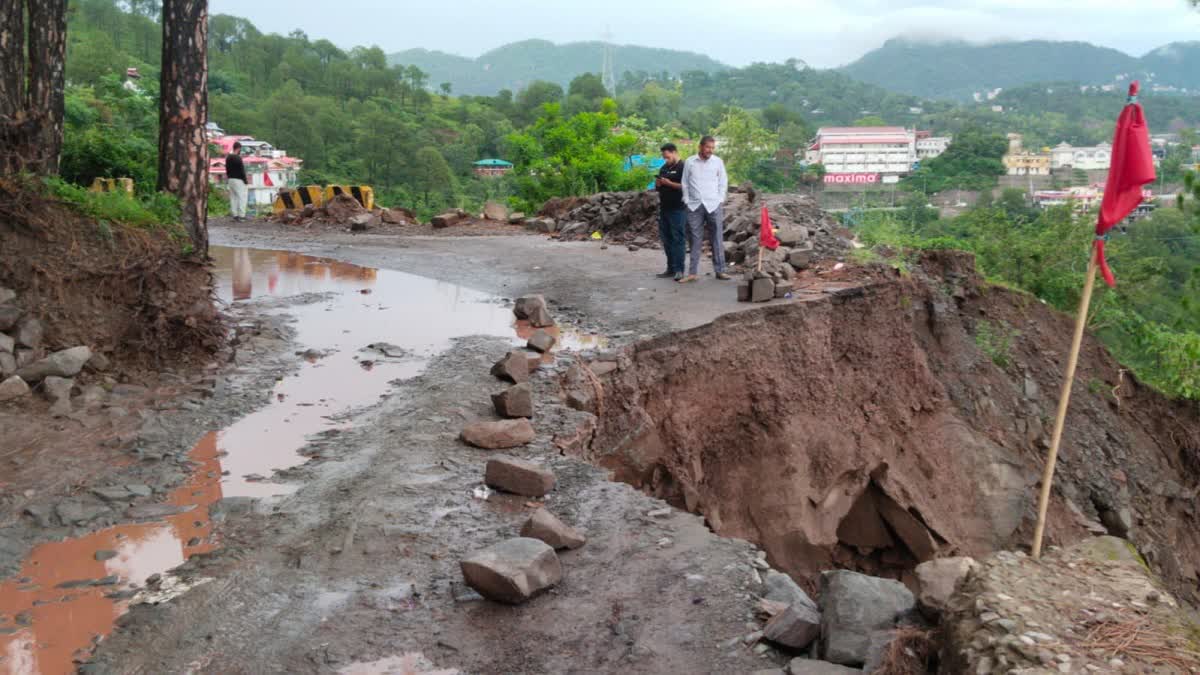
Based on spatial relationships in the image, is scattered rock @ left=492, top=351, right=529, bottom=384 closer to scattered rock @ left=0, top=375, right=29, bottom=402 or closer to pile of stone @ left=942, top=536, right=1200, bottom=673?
scattered rock @ left=0, top=375, right=29, bottom=402

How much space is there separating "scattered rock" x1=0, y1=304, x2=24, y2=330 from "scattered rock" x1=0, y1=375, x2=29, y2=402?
50 cm

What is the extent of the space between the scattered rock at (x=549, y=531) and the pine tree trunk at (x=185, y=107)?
563 centimetres

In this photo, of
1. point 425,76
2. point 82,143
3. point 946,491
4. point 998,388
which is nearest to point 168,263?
point 946,491

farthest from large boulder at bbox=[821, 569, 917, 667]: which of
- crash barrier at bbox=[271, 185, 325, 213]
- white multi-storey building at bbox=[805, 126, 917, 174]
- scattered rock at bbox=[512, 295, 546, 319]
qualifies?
white multi-storey building at bbox=[805, 126, 917, 174]

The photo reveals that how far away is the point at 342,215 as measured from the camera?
19703 millimetres

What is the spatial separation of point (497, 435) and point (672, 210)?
6.04 meters

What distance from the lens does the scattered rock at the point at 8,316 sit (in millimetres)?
6102

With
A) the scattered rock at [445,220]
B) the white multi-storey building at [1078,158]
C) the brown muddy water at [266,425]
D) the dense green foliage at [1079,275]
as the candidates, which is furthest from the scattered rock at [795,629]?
the white multi-storey building at [1078,158]

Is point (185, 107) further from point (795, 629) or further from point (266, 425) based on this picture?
point (795, 629)

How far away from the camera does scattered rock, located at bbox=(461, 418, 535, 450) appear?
19.0 feet

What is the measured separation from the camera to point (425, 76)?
3585 inches

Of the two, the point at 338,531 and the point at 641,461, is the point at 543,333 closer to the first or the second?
the point at 641,461

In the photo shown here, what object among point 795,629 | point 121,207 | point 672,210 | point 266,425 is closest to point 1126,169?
point 795,629

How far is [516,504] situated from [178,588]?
5.84 ft
